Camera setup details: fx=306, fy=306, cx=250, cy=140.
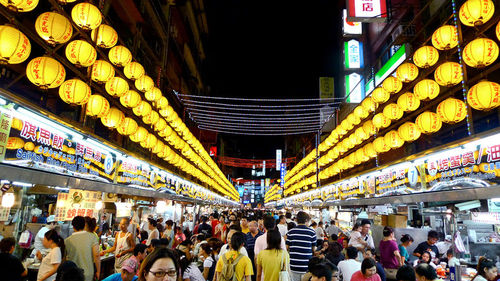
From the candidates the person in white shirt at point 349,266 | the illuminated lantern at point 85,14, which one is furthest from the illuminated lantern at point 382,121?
the illuminated lantern at point 85,14

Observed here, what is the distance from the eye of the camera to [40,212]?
40.3 ft

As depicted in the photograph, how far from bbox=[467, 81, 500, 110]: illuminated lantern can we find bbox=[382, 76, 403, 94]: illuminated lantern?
425 cm

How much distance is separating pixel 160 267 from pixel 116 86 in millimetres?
8027

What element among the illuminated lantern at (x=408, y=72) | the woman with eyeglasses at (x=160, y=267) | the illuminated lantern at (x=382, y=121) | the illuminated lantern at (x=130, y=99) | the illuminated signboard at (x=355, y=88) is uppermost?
the illuminated signboard at (x=355, y=88)

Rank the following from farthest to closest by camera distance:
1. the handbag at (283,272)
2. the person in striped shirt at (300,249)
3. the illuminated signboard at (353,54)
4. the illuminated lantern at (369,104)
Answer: the illuminated signboard at (353,54) → the illuminated lantern at (369,104) → the person in striped shirt at (300,249) → the handbag at (283,272)

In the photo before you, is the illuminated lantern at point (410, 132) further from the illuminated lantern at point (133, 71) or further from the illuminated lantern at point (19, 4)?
the illuminated lantern at point (19, 4)

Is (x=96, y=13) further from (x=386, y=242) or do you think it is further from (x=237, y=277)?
(x=386, y=242)

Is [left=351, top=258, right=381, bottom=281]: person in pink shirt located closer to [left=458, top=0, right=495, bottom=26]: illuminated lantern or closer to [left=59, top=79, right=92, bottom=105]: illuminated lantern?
[left=458, top=0, right=495, bottom=26]: illuminated lantern

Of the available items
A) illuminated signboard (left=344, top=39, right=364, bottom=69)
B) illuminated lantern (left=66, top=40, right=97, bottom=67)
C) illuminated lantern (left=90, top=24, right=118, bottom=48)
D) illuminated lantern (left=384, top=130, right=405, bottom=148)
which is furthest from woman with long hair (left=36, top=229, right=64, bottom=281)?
illuminated signboard (left=344, top=39, right=364, bottom=69)

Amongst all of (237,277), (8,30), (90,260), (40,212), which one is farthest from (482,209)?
(40,212)

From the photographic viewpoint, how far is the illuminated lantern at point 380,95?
456 inches

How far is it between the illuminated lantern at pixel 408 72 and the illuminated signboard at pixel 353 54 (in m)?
12.1

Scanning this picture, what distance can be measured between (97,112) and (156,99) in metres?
3.94

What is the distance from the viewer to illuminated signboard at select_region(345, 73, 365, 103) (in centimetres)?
2038
